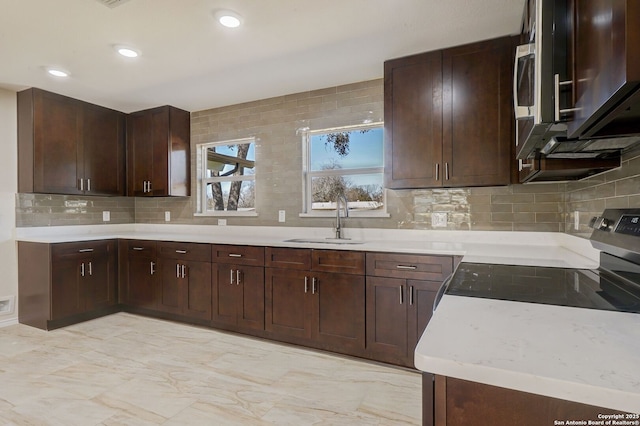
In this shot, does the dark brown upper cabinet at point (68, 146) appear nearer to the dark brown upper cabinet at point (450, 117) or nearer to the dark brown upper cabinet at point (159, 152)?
the dark brown upper cabinet at point (159, 152)

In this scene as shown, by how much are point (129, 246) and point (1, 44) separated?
2145 millimetres

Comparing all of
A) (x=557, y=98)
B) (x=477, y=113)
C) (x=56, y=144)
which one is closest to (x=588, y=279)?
(x=557, y=98)

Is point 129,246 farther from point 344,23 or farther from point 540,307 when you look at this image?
point 540,307

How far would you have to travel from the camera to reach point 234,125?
4047mm

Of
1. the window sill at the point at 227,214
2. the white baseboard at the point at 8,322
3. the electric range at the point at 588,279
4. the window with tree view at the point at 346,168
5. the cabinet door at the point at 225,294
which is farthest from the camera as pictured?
the window sill at the point at 227,214

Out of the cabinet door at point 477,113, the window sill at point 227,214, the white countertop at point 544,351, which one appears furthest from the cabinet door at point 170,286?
the white countertop at point 544,351

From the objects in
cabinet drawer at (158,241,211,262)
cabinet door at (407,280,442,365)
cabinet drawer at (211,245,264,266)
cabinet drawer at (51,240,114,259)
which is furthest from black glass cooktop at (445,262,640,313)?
cabinet drawer at (51,240,114,259)

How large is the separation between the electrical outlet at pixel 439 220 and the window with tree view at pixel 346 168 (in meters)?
0.49

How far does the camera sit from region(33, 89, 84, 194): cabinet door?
11.5 feet

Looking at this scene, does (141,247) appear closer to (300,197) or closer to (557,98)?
(300,197)

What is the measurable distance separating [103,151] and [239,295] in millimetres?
2547

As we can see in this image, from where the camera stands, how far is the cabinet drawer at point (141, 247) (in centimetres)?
377

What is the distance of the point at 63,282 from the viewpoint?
136 inches

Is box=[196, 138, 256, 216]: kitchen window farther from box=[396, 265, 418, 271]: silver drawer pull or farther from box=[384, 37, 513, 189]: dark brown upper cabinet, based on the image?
box=[396, 265, 418, 271]: silver drawer pull
